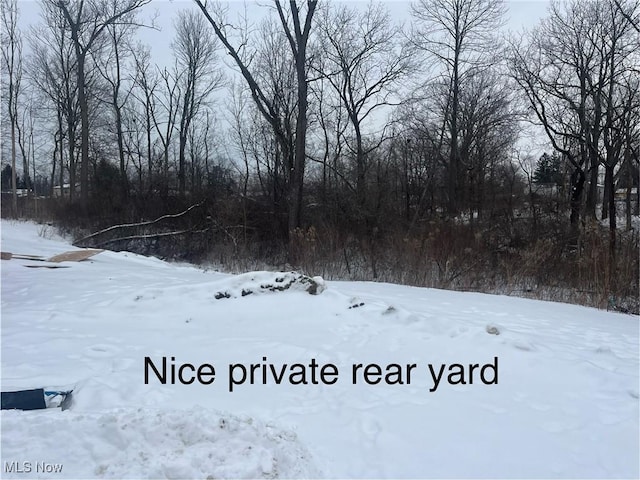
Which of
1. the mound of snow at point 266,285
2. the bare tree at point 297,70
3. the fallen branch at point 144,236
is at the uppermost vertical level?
the bare tree at point 297,70

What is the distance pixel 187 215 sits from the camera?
18.5 meters

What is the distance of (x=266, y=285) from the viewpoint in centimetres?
566

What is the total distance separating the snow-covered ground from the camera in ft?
7.13

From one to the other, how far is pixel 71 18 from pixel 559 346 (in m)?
25.2

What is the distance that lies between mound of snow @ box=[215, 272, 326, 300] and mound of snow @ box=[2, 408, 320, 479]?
314 centimetres

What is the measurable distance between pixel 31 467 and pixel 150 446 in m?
0.50

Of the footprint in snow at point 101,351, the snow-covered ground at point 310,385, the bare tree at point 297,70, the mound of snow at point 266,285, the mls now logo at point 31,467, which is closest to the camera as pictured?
the mls now logo at point 31,467

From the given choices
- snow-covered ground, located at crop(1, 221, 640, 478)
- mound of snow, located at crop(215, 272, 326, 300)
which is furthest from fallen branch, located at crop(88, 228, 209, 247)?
mound of snow, located at crop(215, 272, 326, 300)

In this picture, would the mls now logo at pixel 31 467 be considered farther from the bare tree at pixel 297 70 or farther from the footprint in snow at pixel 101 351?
the bare tree at pixel 297 70

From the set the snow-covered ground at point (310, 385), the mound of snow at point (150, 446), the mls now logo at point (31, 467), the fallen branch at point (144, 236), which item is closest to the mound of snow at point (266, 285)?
the snow-covered ground at point (310, 385)

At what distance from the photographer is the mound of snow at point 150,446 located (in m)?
1.96

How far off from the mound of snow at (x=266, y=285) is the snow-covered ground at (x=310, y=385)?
0.09ft

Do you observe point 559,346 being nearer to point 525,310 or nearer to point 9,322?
point 525,310

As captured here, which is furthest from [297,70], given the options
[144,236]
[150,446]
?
[150,446]
